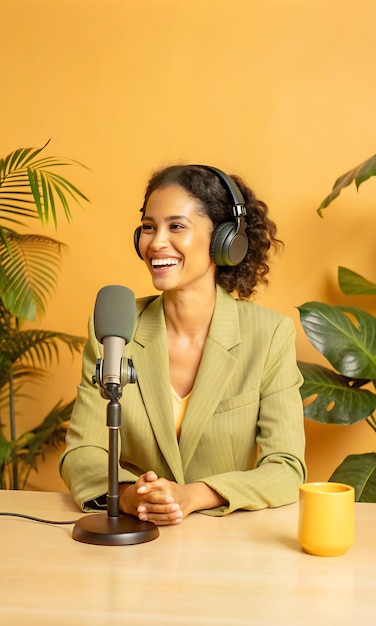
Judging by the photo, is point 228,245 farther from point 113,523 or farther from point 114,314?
point 113,523

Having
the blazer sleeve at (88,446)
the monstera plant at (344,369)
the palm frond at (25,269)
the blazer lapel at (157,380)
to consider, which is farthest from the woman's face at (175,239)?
the monstera plant at (344,369)

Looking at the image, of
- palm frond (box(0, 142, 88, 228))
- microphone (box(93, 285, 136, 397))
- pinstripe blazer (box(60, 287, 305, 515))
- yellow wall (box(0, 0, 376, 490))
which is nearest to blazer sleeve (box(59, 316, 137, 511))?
pinstripe blazer (box(60, 287, 305, 515))

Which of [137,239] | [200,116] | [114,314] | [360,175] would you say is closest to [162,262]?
[137,239]

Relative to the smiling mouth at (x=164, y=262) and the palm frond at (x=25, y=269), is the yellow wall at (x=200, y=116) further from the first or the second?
the smiling mouth at (x=164, y=262)

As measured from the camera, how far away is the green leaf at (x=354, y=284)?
304 centimetres

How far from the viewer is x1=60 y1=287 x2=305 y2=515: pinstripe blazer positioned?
1.83 meters

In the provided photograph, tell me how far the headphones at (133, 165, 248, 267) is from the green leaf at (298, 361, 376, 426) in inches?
37.2

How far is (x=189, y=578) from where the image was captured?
3.94 feet

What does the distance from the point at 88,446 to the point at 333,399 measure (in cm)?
132

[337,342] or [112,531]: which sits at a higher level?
[337,342]

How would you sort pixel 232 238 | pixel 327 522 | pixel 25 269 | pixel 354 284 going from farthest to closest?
pixel 25 269 < pixel 354 284 < pixel 232 238 < pixel 327 522

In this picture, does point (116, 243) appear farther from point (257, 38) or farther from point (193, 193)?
point (193, 193)

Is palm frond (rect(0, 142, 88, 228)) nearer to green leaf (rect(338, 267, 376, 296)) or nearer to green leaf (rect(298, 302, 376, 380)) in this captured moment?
green leaf (rect(298, 302, 376, 380))

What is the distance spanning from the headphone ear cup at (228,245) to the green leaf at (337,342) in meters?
0.84
